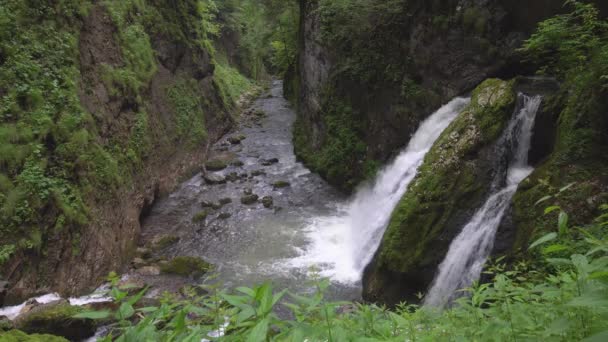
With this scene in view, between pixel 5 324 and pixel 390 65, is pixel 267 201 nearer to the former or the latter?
pixel 390 65

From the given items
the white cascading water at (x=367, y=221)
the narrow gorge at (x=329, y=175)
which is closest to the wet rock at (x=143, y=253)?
the narrow gorge at (x=329, y=175)

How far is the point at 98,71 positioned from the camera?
35.4 ft

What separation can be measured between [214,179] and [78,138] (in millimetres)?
5705

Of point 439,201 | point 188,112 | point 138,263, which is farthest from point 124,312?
point 188,112

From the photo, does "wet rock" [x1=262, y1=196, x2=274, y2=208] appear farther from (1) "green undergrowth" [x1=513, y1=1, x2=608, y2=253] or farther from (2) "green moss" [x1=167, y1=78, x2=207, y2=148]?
(1) "green undergrowth" [x1=513, y1=1, x2=608, y2=253]

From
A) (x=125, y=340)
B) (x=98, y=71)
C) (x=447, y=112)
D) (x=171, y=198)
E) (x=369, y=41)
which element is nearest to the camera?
(x=125, y=340)

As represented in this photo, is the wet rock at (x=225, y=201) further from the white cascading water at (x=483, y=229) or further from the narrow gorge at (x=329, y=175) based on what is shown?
the white cascading water at (x=483, y=229)

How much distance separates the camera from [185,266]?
8984 mm

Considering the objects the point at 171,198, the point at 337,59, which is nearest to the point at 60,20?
the point at 171,198

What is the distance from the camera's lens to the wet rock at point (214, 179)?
1401cm

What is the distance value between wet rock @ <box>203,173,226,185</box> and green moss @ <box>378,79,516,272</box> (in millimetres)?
8146

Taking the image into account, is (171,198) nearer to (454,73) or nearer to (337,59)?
(337,59)

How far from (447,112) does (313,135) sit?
6.24 m

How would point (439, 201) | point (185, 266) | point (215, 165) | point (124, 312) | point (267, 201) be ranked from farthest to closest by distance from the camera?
point (215, 165), point (267, 201), point (185, 266), point (439, 201), point (124, 312)
